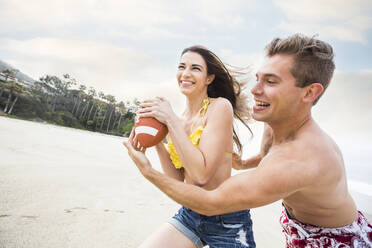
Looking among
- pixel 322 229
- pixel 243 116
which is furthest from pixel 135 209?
pixel 322 229

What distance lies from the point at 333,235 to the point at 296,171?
0.88 m

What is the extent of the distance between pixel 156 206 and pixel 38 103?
58291mm

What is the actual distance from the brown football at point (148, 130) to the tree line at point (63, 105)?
178 feet

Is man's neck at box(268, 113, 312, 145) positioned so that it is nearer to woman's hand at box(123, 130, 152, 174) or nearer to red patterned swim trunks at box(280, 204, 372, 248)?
red patterned swim trunks at box(280, 204, 372, 248)

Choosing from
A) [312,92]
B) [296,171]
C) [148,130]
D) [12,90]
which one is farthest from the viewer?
[12,90]

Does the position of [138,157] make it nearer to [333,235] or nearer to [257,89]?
[257,89]

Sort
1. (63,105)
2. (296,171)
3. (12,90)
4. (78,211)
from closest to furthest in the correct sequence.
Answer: (296,171) < (78,211) < (12,90) < (63,105)

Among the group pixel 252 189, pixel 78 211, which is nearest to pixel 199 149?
pixel 252 189

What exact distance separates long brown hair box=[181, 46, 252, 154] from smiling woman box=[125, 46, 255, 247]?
0.04 ft

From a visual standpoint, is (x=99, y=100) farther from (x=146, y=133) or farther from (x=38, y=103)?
(x=146, y=133)

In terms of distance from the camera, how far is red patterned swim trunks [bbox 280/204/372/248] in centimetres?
210

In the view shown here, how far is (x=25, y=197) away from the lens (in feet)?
14.2

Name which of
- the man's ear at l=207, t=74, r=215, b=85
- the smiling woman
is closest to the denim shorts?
the smiling woman

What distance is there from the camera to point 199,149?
2199mm
